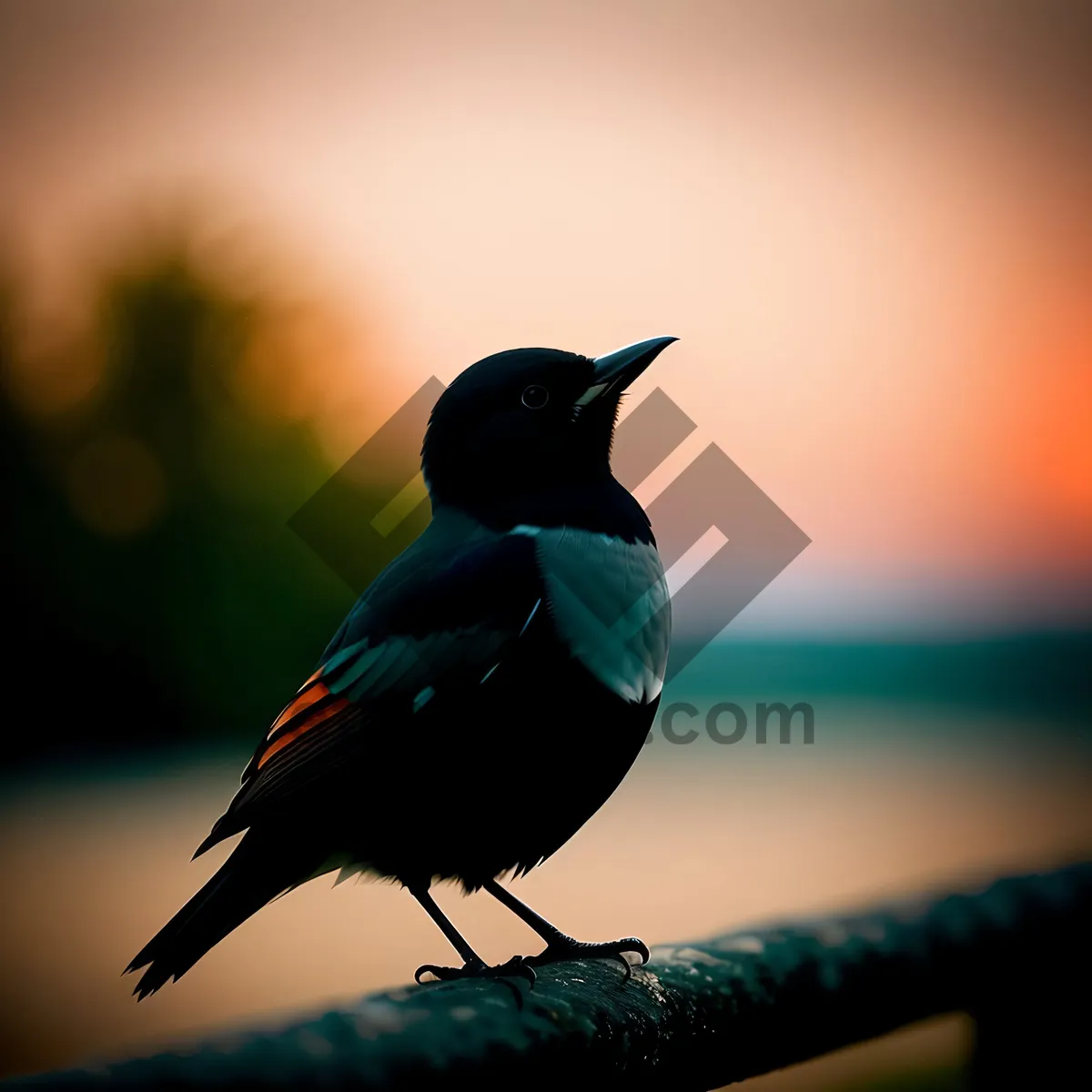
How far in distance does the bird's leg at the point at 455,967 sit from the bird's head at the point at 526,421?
34.9 inches

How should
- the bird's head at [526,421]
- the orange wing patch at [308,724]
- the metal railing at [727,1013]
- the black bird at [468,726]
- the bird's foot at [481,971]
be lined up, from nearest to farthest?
the metal railing at [727,1013]
the bird's foot at [481,971]
the black bird at [468,726]
the orange wing patch at [308,724]
the bird's head at [526,421]

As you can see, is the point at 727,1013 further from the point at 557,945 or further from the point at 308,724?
the point at 308,724

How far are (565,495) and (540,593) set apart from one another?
1.07 feet

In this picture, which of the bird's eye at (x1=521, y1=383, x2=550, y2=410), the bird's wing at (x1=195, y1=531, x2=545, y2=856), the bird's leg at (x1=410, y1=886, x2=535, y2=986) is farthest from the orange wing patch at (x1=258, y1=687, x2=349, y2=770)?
the bird's eye at (x1=521, y1=383, x2=550, y2=410)

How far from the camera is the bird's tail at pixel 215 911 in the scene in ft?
6.52

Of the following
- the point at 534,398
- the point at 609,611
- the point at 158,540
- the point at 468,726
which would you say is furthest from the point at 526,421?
the point at 158,540

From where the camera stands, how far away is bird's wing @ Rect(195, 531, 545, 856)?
89.7 inches

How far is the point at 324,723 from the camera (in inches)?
93.0

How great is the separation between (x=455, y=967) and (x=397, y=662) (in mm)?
657

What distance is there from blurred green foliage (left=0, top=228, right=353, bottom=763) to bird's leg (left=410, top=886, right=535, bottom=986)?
34.1 feet

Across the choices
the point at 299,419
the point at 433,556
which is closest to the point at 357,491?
the point at 299,419

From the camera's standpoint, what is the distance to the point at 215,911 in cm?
210

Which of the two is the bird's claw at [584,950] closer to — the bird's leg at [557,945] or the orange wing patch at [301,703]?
the bird's leg at [557,945]

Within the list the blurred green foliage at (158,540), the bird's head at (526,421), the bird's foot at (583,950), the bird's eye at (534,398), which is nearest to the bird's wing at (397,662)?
the bird's head at (526,421)
